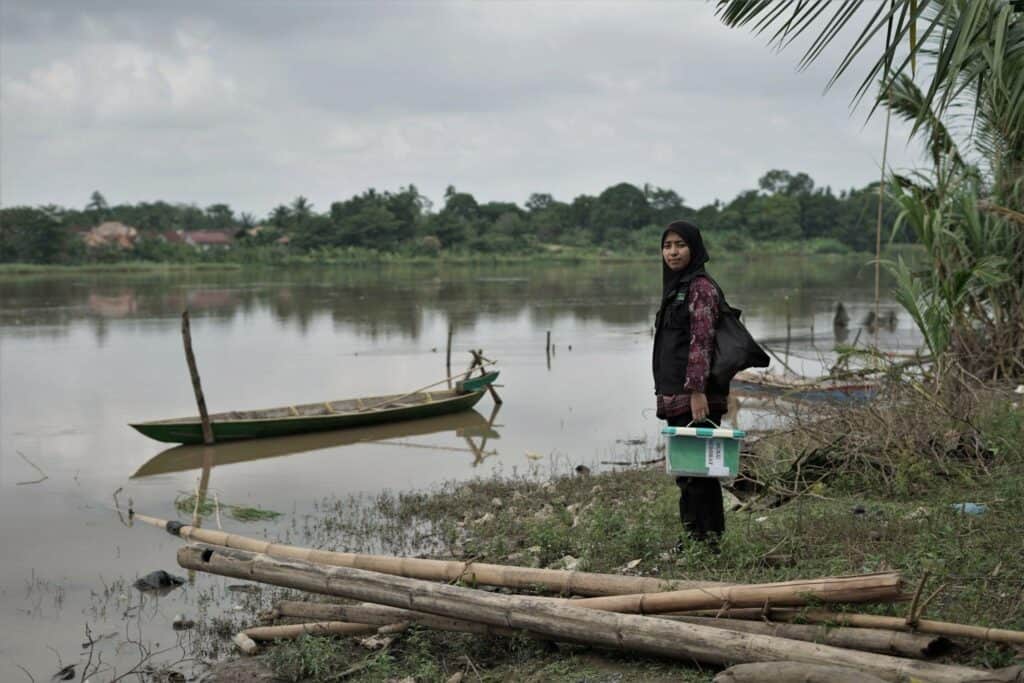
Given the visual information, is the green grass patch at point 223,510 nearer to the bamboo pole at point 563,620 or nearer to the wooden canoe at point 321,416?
the wooden canoe at point 321,416

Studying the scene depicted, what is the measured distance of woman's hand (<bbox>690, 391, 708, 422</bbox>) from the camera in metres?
5.19

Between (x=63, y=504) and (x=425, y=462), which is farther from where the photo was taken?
(x=425, y=462)

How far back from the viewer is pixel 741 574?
4.97m

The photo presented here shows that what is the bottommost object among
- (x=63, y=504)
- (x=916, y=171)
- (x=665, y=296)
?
(x=63, y=504)

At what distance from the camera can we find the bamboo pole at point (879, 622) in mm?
3668

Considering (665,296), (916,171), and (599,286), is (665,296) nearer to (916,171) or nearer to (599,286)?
(916,171)

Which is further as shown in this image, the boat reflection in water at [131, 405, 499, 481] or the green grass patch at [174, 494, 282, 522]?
the boat reflection in water at [131, 405, 499, 481]

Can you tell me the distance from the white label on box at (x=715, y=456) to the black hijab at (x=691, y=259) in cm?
77

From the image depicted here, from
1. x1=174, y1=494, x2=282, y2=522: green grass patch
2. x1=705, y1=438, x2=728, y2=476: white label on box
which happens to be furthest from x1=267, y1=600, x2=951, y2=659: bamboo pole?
x1=174, y1=494, x2=282, y2=522: green grass patch

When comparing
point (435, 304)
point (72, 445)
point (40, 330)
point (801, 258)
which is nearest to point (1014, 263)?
point (72, 445)

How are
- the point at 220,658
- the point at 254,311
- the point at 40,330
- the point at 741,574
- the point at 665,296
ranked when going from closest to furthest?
the point at 741,574 → the point at 665,296 → the point at 220,658 → the point at 40,330 → the point at 254,311

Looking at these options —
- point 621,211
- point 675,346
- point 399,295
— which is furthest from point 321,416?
point 621,211

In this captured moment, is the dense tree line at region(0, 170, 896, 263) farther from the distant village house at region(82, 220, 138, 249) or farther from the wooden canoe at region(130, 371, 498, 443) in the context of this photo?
the wooden canoe at region(130, 371, 498, 443)

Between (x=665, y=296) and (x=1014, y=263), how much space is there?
6386mm
